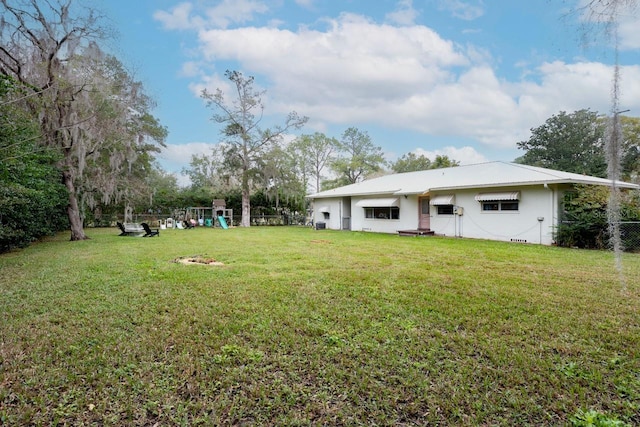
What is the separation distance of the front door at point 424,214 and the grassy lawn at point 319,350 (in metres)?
9.10

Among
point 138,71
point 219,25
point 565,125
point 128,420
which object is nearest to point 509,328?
point 128,420

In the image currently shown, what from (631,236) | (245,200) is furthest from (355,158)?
(631,236)

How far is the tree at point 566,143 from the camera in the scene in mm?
25984

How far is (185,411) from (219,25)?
11039 millimetres

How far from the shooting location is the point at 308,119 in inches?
952

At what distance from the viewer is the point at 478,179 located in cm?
1330

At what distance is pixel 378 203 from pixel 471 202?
14.8 ft

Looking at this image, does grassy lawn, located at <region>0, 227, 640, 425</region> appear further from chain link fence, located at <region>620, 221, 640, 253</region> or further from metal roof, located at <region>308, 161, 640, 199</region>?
metal roof, located at <region>308, 161, 640, 199</region>

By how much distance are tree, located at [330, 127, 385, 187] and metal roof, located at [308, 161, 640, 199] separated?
1496 centimetres

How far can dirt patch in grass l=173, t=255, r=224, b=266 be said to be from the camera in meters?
7.42

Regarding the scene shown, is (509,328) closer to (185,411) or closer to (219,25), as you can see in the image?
(185,411)

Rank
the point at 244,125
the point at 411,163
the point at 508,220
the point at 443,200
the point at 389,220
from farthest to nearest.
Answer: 1. the point at 411,163
2. the point at 244,125
3. the point at 389,220
4. the point at 443,200
5. the point at 508,220

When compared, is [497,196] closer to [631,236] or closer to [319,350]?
[631,236]

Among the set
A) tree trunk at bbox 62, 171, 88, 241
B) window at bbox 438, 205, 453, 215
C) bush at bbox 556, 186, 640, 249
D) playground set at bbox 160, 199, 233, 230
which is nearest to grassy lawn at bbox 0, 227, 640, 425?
bush at bbox 556, 186, 640, 249
